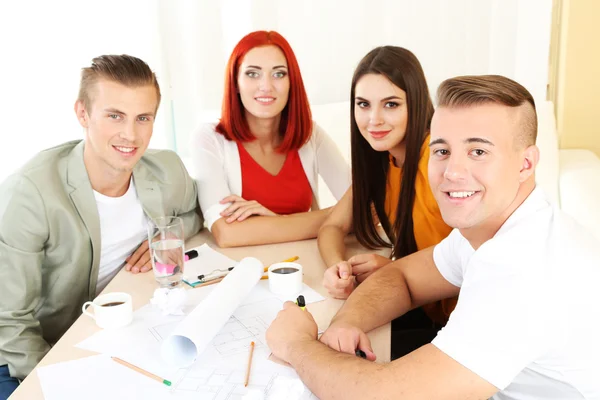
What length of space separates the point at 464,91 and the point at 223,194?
1025 mm

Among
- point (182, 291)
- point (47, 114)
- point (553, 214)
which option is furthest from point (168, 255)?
point (47, 114)

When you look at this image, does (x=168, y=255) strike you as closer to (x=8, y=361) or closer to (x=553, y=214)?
(x=8, y=361)

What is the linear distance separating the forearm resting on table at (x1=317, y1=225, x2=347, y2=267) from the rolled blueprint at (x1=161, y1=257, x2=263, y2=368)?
0.30 meters

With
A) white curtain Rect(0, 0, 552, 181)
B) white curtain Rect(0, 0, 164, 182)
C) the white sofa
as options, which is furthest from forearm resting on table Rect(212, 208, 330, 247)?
white curtain Rect(0, 0, 164, 182)

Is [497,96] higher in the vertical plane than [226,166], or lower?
higher

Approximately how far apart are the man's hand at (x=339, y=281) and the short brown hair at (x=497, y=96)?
0.49 m

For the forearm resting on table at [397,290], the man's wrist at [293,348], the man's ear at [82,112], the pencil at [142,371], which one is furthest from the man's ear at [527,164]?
the man's ear at [82,112]

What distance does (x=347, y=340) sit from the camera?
3.56ft

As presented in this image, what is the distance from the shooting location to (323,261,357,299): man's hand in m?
1.34

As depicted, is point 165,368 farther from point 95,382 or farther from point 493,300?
point 493,300

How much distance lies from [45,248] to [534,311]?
1224mm

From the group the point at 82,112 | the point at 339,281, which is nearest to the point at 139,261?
the point at 82,112

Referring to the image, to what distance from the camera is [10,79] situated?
2.83 m

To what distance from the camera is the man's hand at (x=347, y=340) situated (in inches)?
42.2
